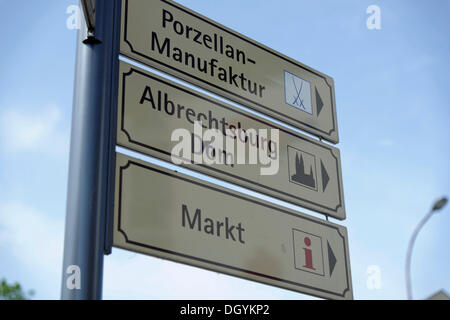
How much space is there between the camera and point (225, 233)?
318 cm

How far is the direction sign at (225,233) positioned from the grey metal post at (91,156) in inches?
5.7

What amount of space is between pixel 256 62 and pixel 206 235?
135 cm

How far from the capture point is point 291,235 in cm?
354

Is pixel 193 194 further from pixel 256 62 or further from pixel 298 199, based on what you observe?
pixel 256 62

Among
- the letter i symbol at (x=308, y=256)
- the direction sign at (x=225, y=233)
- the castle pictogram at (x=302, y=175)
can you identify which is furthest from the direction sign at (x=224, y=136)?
the letter i symbol at (x=308, y=256)

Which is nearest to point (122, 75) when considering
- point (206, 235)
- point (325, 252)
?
point (206, 235)

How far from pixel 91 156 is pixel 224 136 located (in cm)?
99

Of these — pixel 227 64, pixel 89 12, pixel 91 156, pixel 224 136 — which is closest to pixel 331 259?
pixel 224 136

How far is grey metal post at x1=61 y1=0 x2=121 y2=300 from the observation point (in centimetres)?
238

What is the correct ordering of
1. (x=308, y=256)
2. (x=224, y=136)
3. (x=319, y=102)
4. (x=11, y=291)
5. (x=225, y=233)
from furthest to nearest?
(x=11, y=291)
(x=319, y=102)
(x=308, y=256)
(x=224, y=136)
(x=225, y=233)

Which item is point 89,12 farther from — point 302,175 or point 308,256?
point 308,256

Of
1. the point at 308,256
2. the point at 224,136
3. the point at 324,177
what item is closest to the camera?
the point at 224,136

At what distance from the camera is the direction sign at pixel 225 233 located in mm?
2803

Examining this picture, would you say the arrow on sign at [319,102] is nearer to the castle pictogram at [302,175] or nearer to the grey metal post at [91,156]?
the castle pictogram at [302,175]
